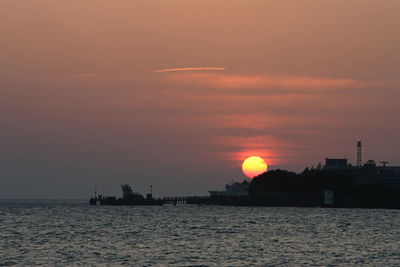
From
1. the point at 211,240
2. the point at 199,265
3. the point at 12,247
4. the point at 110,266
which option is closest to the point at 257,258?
the point at 199,265

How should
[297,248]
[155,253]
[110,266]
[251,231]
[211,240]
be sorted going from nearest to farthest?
[110,266] → [155,253] → [297,248] → [211,240] → [251,231]

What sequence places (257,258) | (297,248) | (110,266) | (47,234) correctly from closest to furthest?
(110,266) → (257,258) → (297,248) → (47,234)

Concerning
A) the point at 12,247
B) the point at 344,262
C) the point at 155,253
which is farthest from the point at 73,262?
the point at 344,262

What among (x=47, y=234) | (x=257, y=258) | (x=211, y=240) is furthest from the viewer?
(x=47, y=234)

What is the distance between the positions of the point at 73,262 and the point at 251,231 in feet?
169

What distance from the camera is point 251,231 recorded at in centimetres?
12056

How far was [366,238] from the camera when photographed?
105 metres

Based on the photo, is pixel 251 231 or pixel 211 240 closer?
pixel 211 240

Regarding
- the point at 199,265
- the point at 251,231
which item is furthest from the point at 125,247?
the point at 251,231

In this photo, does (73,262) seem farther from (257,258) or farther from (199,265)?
(257,258)

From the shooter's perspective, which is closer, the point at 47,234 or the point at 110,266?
the point at 110,266

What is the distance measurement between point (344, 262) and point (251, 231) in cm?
4777

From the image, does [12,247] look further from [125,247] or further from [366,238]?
[366,238]

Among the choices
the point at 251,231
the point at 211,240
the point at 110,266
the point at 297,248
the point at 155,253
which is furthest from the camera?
the point at 251,231
